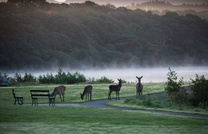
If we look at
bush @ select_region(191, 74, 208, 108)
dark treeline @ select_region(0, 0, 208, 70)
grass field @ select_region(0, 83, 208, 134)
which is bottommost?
grass field @ select_region(0, 83, 208, 134)

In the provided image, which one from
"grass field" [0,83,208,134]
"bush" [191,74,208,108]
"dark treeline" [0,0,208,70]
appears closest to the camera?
"grass field" [0,83,208,134]

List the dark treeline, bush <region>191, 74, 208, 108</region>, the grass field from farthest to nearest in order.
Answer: the dark treeline
bush <region>191, 74, 208, 108</region>
the grass field

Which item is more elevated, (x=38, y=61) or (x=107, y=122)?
(x=38, y=61)

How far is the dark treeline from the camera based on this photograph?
125250 millimetres

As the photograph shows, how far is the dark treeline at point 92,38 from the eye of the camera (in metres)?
125

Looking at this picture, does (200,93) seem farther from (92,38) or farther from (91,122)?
(92,38)

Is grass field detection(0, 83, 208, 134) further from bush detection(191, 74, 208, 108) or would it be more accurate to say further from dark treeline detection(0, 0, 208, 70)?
dark treeline detection(0, 0, 208, 70)

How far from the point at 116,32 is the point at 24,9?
121ft

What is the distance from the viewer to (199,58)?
167 metres

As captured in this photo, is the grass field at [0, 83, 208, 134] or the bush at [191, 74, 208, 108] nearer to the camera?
the grass field at [0, 83, 208, 134]

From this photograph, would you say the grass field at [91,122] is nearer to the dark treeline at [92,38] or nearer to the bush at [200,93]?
the bush at [200,93]

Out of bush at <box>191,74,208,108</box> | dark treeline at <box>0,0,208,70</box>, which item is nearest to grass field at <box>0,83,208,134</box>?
bush at <box>191,74,208,108</box>

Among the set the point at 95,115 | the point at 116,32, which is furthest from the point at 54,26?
the point at 95,115

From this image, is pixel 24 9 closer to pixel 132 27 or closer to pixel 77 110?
pixel 132 27
